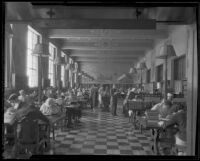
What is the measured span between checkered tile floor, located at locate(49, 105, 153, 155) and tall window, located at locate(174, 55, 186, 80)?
2.34 meters

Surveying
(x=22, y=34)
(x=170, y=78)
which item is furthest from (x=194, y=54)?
(x=170, y=78)

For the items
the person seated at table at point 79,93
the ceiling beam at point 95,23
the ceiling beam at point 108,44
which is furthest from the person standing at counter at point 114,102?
the ceiling beam at point 95,23

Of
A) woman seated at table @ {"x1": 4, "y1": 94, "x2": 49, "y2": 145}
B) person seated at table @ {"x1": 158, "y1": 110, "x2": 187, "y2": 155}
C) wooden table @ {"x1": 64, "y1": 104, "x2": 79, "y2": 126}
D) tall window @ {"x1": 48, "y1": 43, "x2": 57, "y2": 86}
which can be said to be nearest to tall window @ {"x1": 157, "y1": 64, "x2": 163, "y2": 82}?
tall window @ {"x1": 48, "y1": 43, "x2": 57, "y2": 86}

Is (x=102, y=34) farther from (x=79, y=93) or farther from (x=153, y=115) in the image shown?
(x=153, y=115)

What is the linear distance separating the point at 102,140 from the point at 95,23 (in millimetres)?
2396

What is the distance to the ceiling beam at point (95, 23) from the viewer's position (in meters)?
4.10

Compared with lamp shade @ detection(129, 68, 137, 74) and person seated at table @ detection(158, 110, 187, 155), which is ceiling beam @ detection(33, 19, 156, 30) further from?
lamp shade @ detection(129, 68, 137, 74)

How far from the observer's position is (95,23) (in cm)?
417

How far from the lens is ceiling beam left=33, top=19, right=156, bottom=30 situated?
410 centimetres

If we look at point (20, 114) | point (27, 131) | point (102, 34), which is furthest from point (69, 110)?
point (27, 131)

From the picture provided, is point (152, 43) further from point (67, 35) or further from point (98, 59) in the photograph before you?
point (67, 35)

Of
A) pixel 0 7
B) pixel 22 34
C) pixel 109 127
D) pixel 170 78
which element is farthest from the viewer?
pixel 170 78

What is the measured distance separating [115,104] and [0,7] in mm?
6638

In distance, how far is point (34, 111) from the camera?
3447 millimetres
